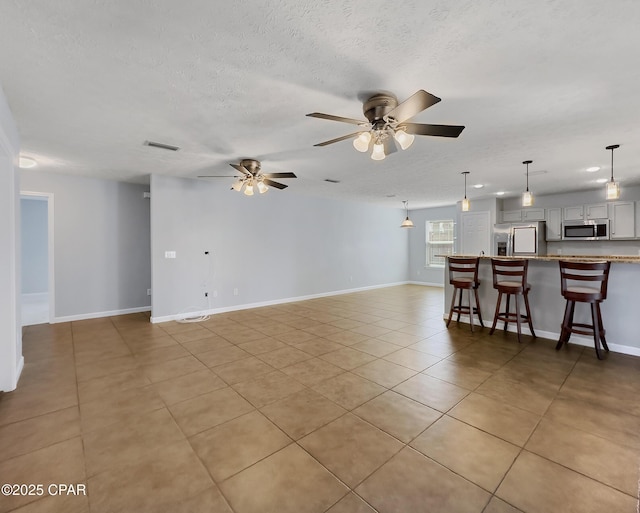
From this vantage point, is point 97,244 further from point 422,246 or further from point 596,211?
point 596,211

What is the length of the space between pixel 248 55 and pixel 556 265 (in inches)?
181

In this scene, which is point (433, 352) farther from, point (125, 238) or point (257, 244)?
point (125, 238)

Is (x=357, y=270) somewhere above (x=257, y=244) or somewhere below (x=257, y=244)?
below

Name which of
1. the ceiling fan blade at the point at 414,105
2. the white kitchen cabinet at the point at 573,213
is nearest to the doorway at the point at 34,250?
the ceiling fan blade at the point at 414,105

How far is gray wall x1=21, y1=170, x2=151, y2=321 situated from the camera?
5172 mm

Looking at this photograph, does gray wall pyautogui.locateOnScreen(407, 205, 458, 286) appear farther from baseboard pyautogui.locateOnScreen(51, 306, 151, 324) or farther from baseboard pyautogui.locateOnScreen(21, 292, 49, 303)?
baseboard pyautogui.locateOnScreen(21, 292, 49, 303)

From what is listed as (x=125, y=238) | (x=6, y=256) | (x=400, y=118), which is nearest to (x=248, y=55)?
(x=400, y=118)

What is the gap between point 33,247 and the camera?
7672 mm

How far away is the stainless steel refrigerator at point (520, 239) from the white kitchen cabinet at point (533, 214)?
0.15 metres

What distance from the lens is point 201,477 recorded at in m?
1.72

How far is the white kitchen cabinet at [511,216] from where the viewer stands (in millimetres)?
7246

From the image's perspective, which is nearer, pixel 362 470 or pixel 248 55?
pixel 362 470

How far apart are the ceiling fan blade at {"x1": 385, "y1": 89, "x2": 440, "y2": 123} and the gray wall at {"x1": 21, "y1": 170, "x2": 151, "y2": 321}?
5.58 m

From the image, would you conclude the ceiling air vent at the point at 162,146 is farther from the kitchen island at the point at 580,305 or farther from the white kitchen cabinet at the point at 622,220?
the white kitchen cabinet at the point at 622,220
